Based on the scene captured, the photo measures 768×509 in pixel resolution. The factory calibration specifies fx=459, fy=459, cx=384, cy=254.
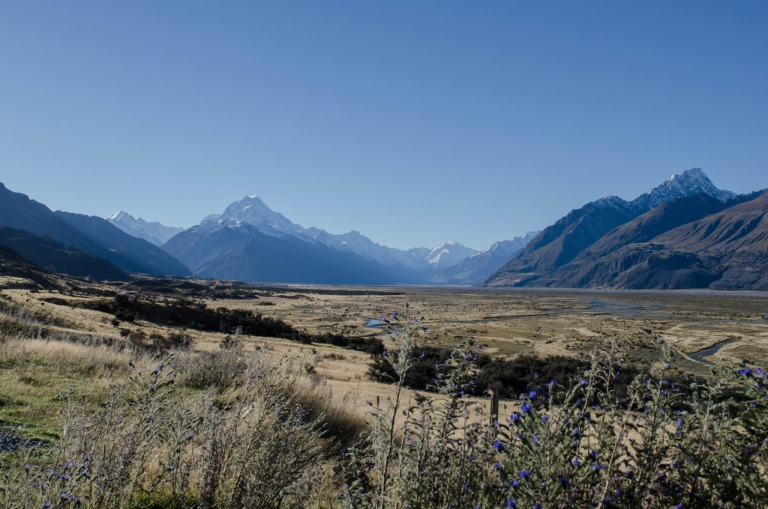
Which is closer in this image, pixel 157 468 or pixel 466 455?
pixel 466 455

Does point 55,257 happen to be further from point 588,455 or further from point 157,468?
point 588,455

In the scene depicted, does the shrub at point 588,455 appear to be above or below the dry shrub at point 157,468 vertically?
above

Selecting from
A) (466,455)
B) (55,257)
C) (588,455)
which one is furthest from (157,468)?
(55,257)

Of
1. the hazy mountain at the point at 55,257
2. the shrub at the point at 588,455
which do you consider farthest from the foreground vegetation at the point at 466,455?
the hazy mountain at the point at 55,257

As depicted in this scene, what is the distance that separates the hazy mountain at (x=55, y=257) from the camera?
126562mm

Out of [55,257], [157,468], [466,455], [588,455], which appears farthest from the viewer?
[55,257]

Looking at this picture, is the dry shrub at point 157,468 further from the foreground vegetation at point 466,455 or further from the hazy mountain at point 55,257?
the hazy mountain at point 55,257

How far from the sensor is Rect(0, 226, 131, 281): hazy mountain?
126562 millimetres

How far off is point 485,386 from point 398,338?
59.4 ft

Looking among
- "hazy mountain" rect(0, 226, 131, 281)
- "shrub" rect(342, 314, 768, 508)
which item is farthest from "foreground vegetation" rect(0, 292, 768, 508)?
"hazy mountain" rect(0, 226, 131, 281)

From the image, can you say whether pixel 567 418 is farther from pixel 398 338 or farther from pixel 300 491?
pixel 300 491

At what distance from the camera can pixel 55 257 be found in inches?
5148

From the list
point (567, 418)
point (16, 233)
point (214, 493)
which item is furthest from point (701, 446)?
point (16, 233)

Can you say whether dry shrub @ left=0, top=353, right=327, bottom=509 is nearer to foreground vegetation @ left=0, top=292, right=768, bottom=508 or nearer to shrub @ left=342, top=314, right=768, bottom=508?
foreground vegetation @ left=0, top=292, right=768, bottom=508
